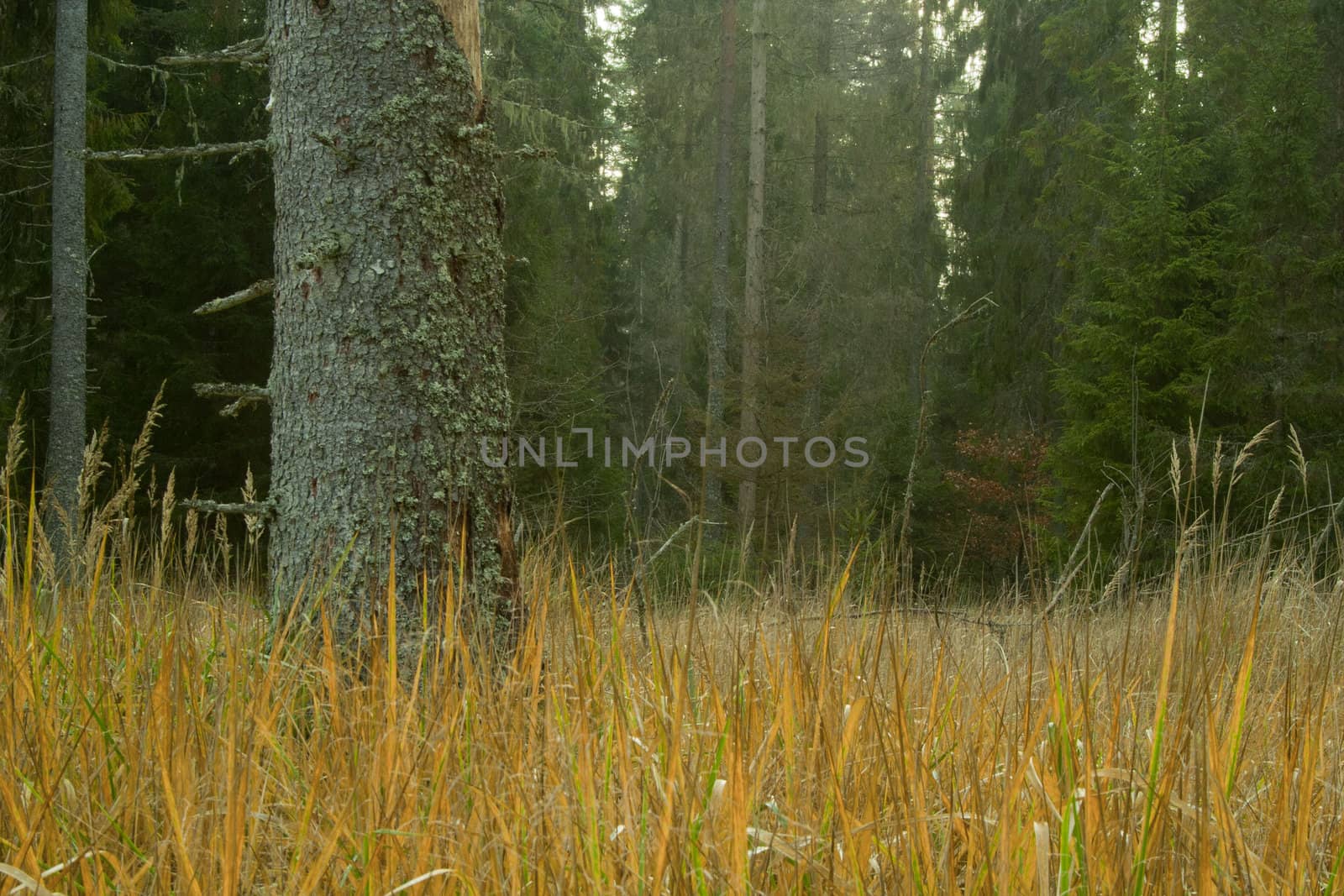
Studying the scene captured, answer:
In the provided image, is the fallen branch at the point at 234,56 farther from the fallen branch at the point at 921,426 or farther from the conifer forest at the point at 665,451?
the fallen branch at the point at 921,426

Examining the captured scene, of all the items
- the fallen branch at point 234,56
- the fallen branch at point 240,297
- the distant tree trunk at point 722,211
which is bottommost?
the fallen branch at point 240,297

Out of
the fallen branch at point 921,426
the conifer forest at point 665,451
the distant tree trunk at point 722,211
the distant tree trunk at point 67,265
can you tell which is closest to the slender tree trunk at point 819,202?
the conifer forest at point 665,451


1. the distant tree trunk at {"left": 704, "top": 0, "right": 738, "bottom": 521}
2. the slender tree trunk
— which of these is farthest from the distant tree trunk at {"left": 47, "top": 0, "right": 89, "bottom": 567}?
the slender tree trunk

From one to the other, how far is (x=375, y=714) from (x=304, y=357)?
1.13 meters

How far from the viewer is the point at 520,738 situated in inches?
66.7

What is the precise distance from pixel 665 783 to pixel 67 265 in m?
9.67

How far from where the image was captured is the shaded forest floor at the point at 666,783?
1335 millimetres

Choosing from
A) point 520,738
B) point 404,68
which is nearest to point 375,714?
point 520,738

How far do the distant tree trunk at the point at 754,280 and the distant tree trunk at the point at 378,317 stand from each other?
42.2 ft

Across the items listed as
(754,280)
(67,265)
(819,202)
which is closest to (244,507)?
(67,265)

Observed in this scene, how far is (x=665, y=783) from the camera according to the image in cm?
147

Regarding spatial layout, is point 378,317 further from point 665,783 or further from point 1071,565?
point 1071,565

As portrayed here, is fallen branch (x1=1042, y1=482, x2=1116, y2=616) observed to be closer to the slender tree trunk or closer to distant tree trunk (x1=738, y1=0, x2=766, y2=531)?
distant tree trunk (x1=738, y1=0, x2=766, y2=531)

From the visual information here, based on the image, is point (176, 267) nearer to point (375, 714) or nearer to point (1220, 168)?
point (375, 714)
